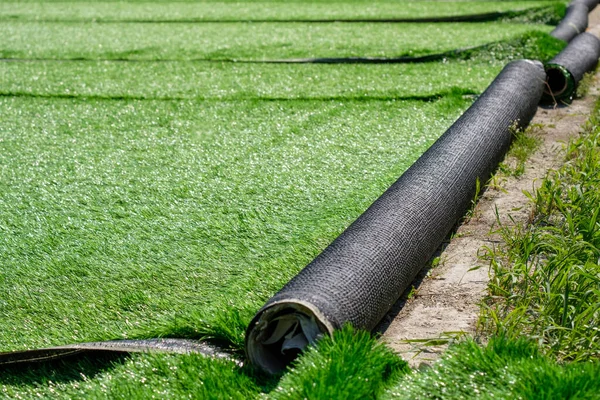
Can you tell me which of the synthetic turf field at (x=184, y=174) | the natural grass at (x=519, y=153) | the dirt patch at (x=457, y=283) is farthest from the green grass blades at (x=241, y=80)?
the dirt patch at (x=457, y=283)

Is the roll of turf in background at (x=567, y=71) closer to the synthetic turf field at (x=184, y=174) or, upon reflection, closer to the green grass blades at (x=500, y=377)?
the synthetic turf field at (x=184, y=174)

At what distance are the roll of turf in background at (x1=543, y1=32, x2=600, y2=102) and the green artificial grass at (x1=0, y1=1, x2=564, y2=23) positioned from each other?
279cm

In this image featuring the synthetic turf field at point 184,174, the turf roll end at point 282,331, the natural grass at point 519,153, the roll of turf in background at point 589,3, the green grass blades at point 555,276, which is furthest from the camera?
the roll of turf in background at point 589,3

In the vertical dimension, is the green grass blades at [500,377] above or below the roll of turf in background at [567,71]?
above

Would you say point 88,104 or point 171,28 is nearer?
point 88,104

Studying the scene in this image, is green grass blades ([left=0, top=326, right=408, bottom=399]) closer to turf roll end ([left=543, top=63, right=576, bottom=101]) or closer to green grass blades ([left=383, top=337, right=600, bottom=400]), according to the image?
green grass blades ([left=383, top=337, right=600, bottom=400])

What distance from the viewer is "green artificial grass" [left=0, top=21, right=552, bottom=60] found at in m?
6.80

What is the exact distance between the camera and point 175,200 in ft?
11.1

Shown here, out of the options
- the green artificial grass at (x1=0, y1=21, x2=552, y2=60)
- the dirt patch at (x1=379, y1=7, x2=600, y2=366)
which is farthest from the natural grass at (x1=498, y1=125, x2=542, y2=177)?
the green artificial grass at (x1=0, y1=21, x2=552, y2=60)

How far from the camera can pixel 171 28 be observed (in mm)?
8359

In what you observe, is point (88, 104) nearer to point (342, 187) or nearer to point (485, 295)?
point (342, 187)

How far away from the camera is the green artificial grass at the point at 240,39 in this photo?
680 centimetres

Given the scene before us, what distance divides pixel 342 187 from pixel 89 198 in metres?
1.11

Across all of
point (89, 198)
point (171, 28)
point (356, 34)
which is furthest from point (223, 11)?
point (89, 198)
